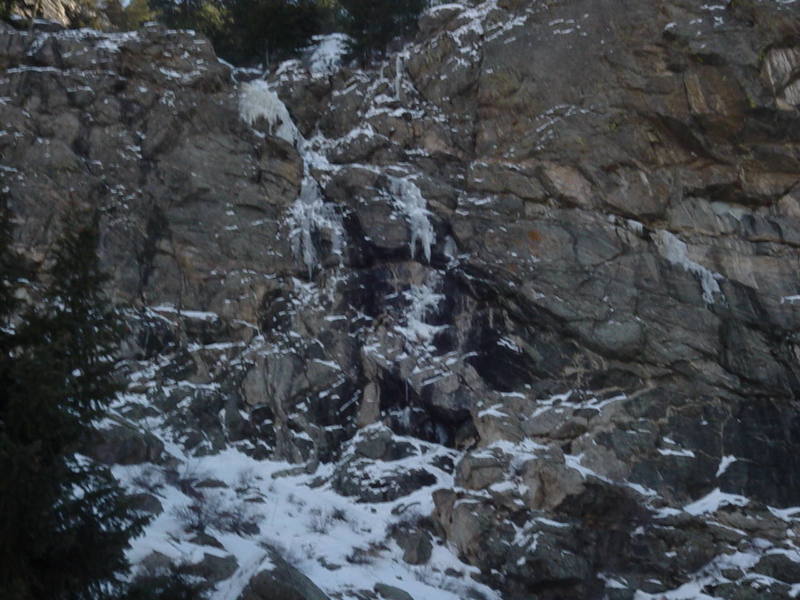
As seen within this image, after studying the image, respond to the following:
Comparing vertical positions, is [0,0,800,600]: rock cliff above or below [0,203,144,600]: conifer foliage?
above

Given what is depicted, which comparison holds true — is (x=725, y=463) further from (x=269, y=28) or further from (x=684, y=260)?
(x=269, y=28)

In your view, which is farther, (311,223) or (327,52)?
(327,52)

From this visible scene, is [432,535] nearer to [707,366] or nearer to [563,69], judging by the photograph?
[707,366]

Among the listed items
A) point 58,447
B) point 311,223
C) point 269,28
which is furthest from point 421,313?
point 269,28

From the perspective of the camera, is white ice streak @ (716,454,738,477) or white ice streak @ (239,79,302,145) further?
white ice streak @ (239,79,302,145)

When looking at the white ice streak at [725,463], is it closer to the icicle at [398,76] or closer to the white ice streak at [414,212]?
the white ice streak at [414,212]

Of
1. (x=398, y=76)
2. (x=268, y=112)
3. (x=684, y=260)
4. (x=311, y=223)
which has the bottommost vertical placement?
(x=311, y=223)

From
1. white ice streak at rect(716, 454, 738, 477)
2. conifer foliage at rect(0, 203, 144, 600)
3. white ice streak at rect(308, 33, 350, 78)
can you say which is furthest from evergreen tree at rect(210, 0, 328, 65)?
conifer foliage at rect(0, 203, 144, 600)

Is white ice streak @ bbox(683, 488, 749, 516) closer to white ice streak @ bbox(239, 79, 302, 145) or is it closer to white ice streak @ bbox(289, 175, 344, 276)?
white ice streak @ bbox(289, 175, 344, 276)

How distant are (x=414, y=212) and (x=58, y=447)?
1302 cm

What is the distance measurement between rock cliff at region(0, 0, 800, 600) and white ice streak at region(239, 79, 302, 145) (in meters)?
0.07

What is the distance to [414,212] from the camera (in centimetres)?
2048

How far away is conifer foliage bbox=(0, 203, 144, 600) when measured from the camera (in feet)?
26.0

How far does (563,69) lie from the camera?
21.2 metres
